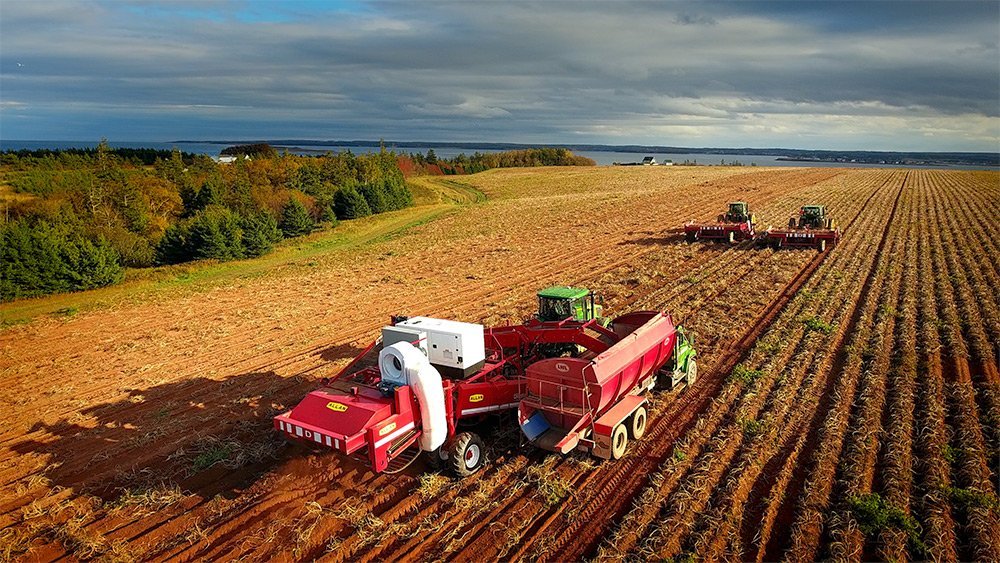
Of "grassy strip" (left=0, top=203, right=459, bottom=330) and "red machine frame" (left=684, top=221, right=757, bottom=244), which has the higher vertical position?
"red machine frame" (left=684, top=221, right=757, bottom=244)

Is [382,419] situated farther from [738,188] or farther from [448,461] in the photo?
[738,188]

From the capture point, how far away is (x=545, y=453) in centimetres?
957

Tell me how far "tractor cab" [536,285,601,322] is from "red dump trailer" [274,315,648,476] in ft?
2.83

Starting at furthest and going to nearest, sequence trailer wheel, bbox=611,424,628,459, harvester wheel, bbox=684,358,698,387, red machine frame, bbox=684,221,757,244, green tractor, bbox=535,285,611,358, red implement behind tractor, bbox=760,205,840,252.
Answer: red machine frame, bbox=684,221,757,244 → red implement behind tractor, bbox=760,205,840,252 → harvester wheel, bbox=684,358,698,387 → green tractor, bbox=535,285,611,358 → trailer wheel, bbox=611,424,628,459

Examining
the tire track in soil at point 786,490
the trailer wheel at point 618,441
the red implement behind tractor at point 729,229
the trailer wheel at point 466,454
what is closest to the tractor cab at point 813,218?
the red implement behind tractor at point 729,229

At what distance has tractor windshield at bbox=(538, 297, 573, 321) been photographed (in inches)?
460

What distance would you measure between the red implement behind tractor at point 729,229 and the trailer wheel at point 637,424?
19414 mm

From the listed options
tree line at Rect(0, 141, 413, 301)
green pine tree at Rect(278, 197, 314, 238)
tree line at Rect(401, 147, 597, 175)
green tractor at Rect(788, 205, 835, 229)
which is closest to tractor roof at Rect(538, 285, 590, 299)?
green tractor at Rect(788, 205, 835, 229)

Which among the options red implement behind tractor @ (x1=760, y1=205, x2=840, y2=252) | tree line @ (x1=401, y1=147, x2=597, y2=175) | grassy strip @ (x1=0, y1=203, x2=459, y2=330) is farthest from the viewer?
tree line @ (x1=401, y1=147, x2=597, y2=175)

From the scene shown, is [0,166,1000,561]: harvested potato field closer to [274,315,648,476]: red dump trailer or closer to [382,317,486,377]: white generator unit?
[274,315,648,476]: red dump trailer

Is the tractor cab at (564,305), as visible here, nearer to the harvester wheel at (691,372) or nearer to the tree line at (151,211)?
the harvester wheel at (691,372)

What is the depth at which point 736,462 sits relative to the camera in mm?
9023

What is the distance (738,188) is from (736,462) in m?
54.1

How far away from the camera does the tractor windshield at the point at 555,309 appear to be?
1167 centimetres
